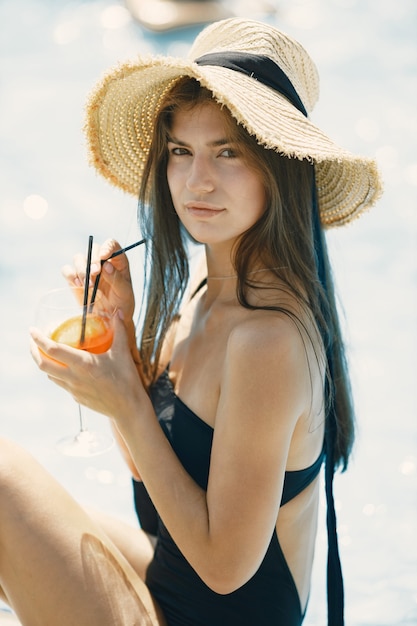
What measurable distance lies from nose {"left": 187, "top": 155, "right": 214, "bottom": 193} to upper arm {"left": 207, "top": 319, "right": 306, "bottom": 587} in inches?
13.1

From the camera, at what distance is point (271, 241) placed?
6.37 feet

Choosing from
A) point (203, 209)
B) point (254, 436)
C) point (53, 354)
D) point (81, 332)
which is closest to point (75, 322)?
point (81, 332)

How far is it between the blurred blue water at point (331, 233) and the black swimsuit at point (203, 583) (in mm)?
836

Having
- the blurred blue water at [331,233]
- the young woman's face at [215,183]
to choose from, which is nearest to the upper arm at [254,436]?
the young woman's face at [215,183]

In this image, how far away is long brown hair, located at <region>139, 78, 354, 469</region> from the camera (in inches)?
74.5

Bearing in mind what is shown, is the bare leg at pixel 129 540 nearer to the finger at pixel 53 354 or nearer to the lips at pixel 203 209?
the finger at pixel 53 354

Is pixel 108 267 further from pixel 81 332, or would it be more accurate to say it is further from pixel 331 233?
pixel 331 233

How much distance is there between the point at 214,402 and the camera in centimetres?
191

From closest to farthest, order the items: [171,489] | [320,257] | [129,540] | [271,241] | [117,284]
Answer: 1. [171,489]
2. [271,241]
3. [320,257]
4. [117,284]
5. [129,540]

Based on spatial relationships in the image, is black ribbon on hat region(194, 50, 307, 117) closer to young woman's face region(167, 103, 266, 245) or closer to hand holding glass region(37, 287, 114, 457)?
young woman's face region(167, 103, 266, 245)

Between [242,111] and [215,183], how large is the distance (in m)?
0.20

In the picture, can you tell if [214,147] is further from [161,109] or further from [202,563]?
[202,563]

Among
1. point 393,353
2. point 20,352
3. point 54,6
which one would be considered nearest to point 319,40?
point 54,6

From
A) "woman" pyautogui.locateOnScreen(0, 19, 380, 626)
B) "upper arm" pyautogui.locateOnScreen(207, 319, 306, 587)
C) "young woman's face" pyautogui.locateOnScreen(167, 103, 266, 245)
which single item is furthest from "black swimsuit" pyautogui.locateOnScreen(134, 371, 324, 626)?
"young woman's face" pyautogui.locateOnScreen(167, 103, 266, 245)
